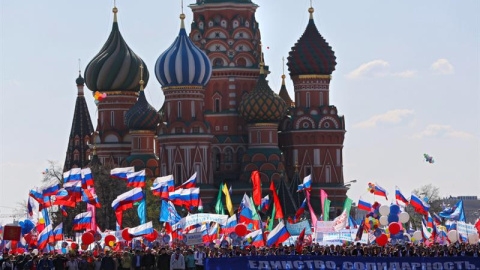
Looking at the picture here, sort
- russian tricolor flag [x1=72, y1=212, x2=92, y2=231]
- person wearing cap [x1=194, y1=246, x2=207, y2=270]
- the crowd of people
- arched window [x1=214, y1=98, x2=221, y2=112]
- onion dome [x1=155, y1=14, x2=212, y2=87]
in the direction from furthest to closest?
arched window [x1=214, y1=98, x2=221, y2=112]
onion dome [x1=155, y1=14, x2=212, y2=87]
russian tricolor flag [x1=72, y1=212, x2=92, y2=231]
person wearing cap [x1=194, y1=246, x2=207, y2=270]
the crowd of people

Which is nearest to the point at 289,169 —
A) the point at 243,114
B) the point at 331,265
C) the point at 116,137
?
the point at 243,114

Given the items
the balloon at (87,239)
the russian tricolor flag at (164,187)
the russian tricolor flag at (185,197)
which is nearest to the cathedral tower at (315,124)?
the russian tricolor flag at (185,197)

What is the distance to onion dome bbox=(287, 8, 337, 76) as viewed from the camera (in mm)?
88875

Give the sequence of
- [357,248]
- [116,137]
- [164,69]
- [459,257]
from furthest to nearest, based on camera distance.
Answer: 1. [116,137]
2. [164,69]
3. [357,248]
4. [459,257]

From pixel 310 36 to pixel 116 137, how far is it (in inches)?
510

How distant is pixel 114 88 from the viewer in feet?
303

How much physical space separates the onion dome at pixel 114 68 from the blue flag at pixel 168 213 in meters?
37.5

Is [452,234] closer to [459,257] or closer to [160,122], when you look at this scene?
[459,257]

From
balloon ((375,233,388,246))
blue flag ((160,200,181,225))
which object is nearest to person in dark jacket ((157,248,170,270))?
balloon ((375,233,388,246))

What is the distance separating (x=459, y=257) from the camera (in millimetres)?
39562

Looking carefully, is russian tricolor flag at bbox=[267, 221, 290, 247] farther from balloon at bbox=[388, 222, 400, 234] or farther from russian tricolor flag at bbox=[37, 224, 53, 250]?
russian tricolor flag at bbox=[37, 224, 53, 250]

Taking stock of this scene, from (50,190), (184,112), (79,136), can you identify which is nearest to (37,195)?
(50,190)

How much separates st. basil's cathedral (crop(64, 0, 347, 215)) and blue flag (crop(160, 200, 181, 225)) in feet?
97.7

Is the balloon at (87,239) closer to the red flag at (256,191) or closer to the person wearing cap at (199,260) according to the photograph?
the person wearing cap at (199,260)
